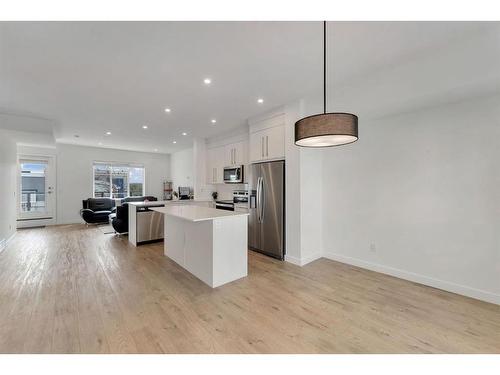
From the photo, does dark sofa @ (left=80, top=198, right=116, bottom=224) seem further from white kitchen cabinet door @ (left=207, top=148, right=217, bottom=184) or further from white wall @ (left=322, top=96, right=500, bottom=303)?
white wall @ (left=322, top=96, right=500, bottom=303)

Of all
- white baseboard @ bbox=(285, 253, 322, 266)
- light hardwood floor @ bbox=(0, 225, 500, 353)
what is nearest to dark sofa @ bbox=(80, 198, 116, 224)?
light hardwood floor @ bbox=(0, 225, 500, 353)

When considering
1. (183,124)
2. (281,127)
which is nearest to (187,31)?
(281,127)

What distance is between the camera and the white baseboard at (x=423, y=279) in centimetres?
251

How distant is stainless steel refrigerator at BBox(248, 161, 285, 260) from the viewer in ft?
12.8

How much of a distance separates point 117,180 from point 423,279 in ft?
32.1

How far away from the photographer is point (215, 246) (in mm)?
2902

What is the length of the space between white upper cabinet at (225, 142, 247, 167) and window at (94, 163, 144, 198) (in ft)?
17.7

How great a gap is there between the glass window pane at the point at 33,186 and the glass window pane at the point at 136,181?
2665mm

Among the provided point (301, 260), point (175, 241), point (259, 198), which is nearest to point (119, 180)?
point (175, 241)

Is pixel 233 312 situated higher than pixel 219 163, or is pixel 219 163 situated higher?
pixel 219 163

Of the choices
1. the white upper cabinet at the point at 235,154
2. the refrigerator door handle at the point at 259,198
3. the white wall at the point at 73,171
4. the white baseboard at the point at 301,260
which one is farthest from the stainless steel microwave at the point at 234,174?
the white wall at the point at 73,171

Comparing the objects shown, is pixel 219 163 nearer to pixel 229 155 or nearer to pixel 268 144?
pixel 229 155

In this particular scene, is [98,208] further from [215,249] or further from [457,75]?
[457,75]
